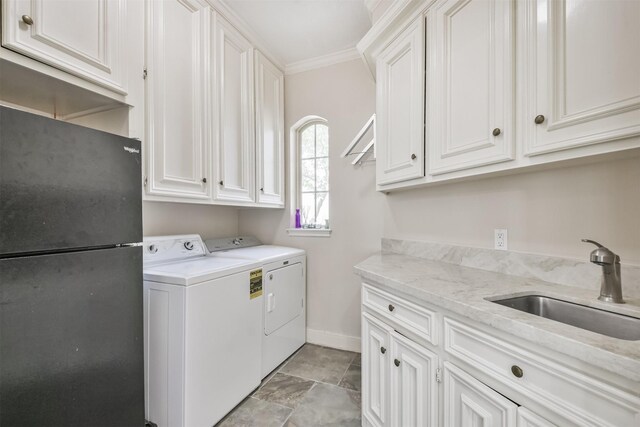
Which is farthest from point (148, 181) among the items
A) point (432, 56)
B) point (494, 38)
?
point (494, 38)

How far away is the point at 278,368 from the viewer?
2287 millimetres

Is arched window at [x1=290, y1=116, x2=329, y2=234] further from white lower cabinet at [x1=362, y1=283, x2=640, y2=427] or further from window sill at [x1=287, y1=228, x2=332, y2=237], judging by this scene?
white lower cabinet at [x1=362, y1=283, x2=640, y2=427]

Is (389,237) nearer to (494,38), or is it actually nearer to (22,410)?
(494,38)

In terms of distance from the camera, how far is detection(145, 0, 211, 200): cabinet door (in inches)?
62.0

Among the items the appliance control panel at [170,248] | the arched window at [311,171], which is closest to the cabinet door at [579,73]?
the arched window at [311,171]

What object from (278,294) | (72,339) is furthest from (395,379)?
(72,339)

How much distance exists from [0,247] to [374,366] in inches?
63.5

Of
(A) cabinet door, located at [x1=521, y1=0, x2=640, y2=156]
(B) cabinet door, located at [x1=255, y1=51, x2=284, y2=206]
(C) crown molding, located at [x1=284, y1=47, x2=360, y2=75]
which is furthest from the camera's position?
(C) crown molding, located at [x1=284, y1=47, x2=360, y2=75]

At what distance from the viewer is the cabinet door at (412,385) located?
1.07 meters

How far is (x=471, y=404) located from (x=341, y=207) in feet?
6.29

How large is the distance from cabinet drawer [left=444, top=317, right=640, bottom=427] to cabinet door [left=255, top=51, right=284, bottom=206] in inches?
79.4

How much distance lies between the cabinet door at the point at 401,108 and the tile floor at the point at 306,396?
61.4 inches

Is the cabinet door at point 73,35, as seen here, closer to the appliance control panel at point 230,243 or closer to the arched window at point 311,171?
the appliance control panel at point 230,243

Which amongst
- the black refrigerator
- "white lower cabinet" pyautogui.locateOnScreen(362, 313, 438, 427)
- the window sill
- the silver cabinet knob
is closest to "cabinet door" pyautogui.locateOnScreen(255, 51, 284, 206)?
the window sill
